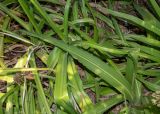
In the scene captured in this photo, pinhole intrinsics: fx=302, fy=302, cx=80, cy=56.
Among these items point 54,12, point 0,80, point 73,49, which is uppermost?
point 54,12

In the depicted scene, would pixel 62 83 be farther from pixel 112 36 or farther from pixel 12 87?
pixel 112 36

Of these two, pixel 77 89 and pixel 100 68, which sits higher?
pixel 100 68

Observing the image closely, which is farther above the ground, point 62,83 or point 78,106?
point 62,83

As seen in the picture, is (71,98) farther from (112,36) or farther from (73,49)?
(112,36)

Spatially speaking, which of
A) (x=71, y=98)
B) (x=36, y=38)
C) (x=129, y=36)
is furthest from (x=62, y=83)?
(x=129, y=36)

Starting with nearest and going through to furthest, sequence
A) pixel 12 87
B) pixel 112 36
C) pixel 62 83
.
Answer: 1. pixel 62 83
2. pixel 12 87
3. pixel 112 36

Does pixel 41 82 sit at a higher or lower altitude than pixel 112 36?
lower

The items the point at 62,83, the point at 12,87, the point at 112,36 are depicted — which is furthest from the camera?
the point at 112,36

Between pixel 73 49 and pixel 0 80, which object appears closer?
pixel 73 49

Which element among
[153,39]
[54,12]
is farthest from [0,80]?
→ [153,39]
